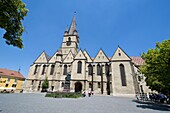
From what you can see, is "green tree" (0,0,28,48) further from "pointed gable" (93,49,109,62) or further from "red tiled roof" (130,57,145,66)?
→ "red tiled roof" (130,57,145,66)

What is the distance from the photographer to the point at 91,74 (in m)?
30.9

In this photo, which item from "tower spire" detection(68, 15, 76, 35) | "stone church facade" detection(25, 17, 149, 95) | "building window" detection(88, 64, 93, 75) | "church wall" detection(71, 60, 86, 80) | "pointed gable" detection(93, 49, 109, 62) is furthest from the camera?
"tower spire" detection(68, 15, 76, 35)

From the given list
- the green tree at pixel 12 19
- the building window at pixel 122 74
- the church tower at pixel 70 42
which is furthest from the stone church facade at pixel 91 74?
the green tree at pixel 12 19

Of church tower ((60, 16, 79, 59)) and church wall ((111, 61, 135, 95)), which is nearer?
church wall ((111, 61, 135, 95))

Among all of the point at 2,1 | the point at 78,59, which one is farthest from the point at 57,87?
the point at 2,1

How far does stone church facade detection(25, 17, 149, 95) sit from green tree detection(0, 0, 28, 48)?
18.9 meters

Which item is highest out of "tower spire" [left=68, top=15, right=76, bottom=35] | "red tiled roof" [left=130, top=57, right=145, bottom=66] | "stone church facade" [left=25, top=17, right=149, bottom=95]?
"tower spire" [left=68, top=15, right=76, bottom=35]

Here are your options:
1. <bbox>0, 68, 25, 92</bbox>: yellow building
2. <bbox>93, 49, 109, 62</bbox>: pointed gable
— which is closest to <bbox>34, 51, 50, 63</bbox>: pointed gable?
<bbox>0, 68, 25, 92</bbox>: yellow building

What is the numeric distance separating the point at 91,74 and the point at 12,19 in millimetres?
27376

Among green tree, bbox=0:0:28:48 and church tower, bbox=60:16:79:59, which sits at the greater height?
church tower, bbox=60:16:79:59

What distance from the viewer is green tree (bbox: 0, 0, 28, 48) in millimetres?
5023

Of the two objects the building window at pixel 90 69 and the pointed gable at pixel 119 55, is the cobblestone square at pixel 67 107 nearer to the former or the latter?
the pointed gable at pixel 119 55

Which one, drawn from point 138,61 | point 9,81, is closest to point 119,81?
point 138,61

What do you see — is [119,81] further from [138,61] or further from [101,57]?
[138,61]
